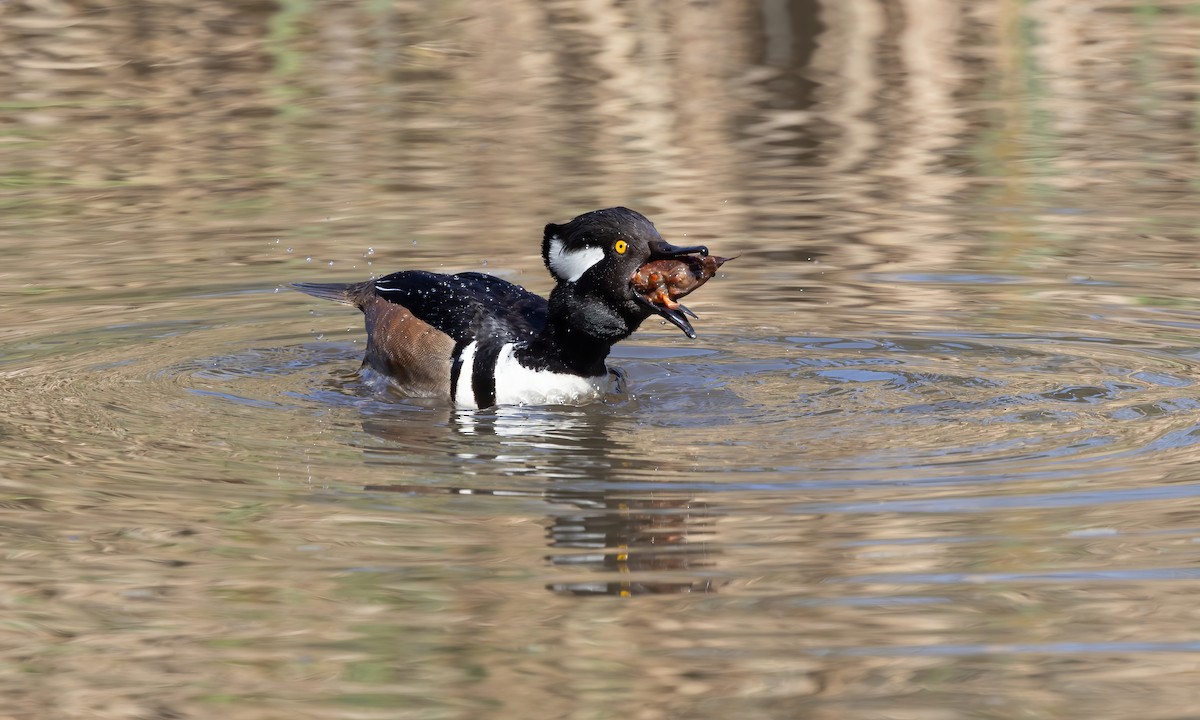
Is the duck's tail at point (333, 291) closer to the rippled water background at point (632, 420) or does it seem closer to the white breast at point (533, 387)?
the rippled water background at point (632, 420)

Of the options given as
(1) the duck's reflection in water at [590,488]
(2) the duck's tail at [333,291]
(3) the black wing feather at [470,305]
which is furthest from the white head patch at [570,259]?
(2) the duck's tail at [333,291]

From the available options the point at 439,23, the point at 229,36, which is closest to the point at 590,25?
the point at 439,23

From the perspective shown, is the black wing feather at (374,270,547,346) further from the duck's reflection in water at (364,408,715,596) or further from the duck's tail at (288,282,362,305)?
the duck's tail at (288,282,362,305)

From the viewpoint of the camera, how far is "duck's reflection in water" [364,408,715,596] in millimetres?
6281

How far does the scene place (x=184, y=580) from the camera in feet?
20.5

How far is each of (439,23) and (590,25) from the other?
1.82m

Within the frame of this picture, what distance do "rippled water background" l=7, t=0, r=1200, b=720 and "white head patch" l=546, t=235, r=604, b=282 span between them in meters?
0.64

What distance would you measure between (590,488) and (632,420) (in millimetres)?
1271

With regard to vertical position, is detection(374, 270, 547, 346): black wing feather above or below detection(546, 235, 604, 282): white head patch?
below

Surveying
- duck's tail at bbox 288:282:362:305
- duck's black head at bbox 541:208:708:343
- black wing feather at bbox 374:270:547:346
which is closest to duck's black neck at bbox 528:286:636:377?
duck's black head at bbox 541:208:708:343

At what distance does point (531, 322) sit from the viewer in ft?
29.9

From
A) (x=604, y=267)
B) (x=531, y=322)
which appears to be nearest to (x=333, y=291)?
(x=531, y=322)

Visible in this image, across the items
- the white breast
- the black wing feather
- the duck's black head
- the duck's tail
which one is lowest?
the white breast

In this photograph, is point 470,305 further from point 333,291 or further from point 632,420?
point 333,291
